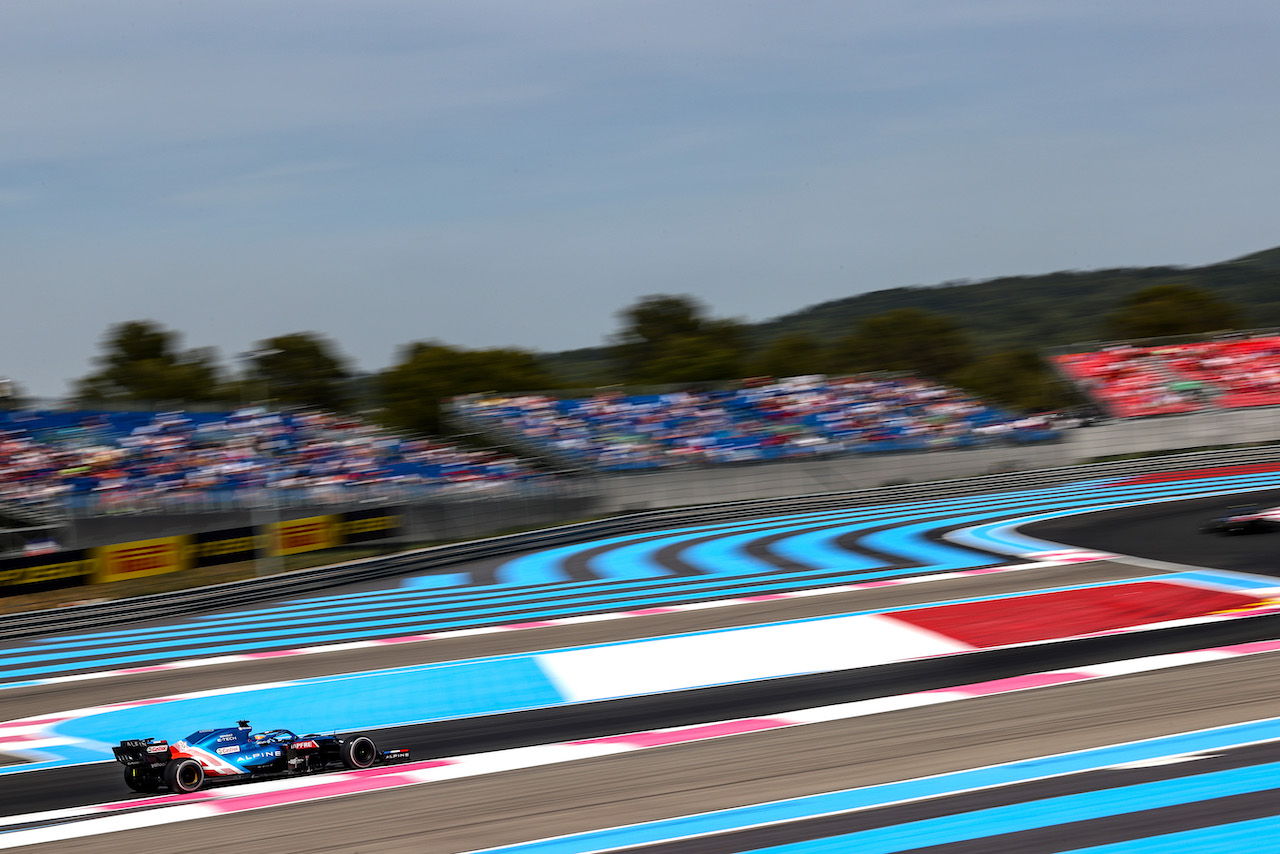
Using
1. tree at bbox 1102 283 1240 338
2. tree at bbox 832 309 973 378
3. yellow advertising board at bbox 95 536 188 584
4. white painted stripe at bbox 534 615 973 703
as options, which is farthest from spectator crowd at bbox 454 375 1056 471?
tree at bbox 832 309 973 378

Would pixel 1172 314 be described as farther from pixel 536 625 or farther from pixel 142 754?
pixel 142 754

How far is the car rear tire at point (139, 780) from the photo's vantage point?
6.38m

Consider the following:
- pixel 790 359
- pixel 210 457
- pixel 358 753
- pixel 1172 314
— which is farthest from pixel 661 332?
pixel 358 753

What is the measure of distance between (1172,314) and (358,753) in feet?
226

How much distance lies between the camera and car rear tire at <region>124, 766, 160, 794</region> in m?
6.38

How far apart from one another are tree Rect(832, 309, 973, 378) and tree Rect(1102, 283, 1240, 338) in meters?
11.6

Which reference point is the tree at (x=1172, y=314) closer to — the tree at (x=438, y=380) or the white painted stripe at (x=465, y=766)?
the tree at (x=438, y=380)

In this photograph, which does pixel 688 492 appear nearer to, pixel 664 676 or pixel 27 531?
pixel 27 531

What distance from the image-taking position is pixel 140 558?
54.4ft

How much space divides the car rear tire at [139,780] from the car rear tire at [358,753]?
0.99 metres

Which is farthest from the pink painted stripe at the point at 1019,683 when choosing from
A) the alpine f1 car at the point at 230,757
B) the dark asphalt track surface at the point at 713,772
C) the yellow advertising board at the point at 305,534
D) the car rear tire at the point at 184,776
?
the yellow advertising board at the point at 305,534

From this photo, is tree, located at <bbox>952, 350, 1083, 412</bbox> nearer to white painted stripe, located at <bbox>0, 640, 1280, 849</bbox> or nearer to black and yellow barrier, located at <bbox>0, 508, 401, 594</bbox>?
black and yellow barrier, located at <bbox>0, 508, 401, 594</bbox>

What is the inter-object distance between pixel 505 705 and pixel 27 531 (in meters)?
13.6

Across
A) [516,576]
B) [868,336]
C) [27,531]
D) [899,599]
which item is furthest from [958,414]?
[868,336]
